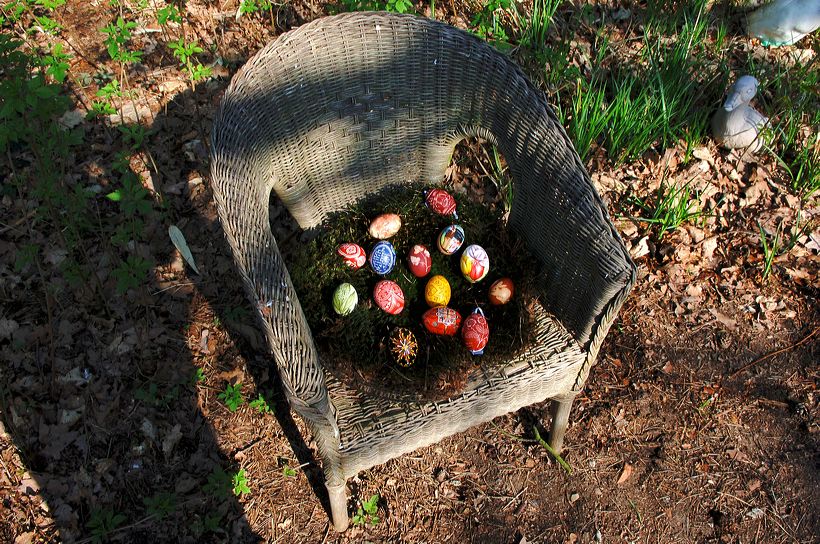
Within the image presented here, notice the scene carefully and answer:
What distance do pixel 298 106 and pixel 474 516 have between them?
1.55m

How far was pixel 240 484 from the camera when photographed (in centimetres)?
214

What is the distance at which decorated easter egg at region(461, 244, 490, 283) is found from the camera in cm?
191

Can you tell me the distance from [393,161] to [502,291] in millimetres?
617

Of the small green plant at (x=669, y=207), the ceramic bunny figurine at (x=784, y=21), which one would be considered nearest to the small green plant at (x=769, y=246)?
the small green plant at (x=669, y=207)

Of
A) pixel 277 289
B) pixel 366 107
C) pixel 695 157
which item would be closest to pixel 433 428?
pixel 277 289

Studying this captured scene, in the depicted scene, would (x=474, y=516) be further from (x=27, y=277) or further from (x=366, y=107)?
(x=27, y=277)

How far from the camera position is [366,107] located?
6.38 feet

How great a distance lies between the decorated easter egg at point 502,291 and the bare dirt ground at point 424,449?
75 cm

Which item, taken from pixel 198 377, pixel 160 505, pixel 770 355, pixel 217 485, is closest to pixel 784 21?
pixel 770 355

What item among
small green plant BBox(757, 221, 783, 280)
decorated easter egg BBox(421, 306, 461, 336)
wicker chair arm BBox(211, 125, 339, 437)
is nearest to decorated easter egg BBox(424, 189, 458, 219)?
decorated easter egg BBox(421, 306, 461, 336)

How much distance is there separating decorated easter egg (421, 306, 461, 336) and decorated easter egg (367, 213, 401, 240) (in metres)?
0.34

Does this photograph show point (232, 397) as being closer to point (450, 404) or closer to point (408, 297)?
point (408, 297)

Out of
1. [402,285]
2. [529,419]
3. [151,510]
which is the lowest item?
[529,419]

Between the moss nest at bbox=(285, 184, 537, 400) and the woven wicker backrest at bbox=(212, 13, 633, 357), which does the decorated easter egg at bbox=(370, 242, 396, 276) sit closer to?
the moss nest at bbox=(285, 184, 537, 400)
